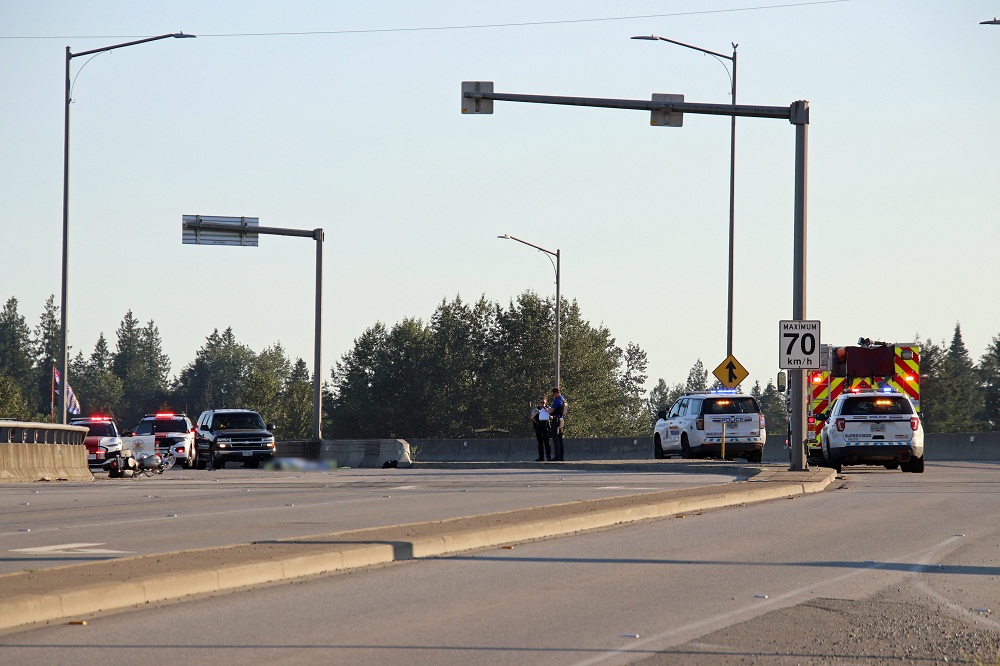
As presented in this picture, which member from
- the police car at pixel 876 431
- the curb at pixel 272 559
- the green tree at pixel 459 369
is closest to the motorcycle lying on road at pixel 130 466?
the police car at pixel 876 431

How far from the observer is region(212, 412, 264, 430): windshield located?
43.0 metres

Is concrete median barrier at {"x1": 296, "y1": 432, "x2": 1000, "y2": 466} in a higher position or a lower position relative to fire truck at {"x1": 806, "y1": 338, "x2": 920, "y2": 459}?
lower

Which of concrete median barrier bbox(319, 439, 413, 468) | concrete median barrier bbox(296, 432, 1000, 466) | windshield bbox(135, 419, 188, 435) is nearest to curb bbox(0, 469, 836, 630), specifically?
concrete median barrier bbox(319, 439, 413, 468)

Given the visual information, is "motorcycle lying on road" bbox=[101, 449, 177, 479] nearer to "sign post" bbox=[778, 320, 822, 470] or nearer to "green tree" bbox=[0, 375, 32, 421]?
"sign post" bbox=[778, 320, 822, 470]

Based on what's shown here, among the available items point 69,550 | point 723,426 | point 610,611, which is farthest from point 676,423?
point 610,611

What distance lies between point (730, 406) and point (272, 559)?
87.9 feet

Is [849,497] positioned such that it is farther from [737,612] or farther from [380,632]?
[380,632]

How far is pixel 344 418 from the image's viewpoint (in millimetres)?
138750

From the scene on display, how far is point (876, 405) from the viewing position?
1180 inches

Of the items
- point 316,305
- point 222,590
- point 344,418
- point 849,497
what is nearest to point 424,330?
point 344,418

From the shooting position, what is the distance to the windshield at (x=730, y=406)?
36.8m

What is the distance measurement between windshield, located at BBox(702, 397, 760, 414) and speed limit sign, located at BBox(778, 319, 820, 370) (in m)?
10.3

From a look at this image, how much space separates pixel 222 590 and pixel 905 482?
1813cm

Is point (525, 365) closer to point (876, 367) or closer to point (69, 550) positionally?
point (876, 367)
